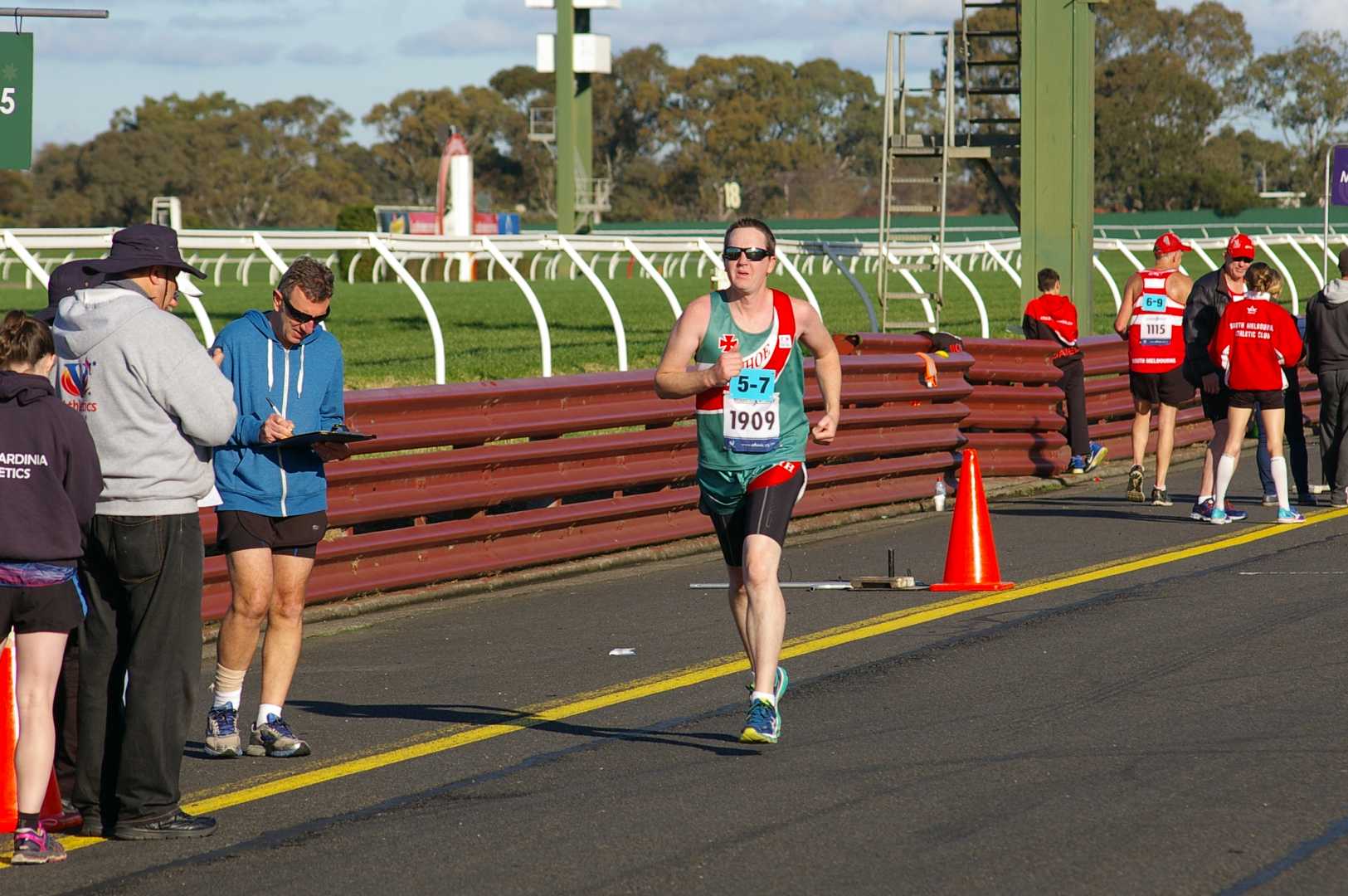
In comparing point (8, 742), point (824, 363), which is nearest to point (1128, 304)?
point (824, 363)

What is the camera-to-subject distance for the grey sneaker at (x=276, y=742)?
7.21 meters

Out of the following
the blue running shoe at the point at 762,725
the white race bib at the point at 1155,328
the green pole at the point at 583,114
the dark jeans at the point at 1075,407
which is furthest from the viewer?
the green pole at the point at 583,114

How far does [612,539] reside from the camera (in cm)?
1226

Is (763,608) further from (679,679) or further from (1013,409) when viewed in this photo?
(1013,409)

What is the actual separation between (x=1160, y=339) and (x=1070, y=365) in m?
2.04

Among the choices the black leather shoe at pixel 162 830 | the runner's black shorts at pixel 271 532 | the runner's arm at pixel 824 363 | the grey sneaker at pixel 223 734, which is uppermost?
the runner's arm at pixel 824 363

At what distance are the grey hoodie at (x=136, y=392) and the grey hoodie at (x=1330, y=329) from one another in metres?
10.7

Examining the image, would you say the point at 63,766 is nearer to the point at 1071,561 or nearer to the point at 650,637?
the point at 650,637

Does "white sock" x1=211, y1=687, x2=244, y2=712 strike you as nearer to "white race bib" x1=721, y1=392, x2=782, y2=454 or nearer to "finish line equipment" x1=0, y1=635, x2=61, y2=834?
"finish line equipment" x1=0, y1=635, x2=61, y2=834

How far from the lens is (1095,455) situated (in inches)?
676

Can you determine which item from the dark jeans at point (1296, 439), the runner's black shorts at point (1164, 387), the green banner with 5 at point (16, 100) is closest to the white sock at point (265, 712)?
the green banner with 5 at point (16, 100)

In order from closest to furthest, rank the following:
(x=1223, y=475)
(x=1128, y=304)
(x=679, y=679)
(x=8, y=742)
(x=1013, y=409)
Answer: (x=8, y=742), (x=679, y=679), (x=1223, y=475), (x=1128, y=304), (x=1013, y=409)

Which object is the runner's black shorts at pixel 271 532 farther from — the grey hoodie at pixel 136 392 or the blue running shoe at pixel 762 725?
the blue running shoe at pixel 762 725

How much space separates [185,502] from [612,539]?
20.4 feet
